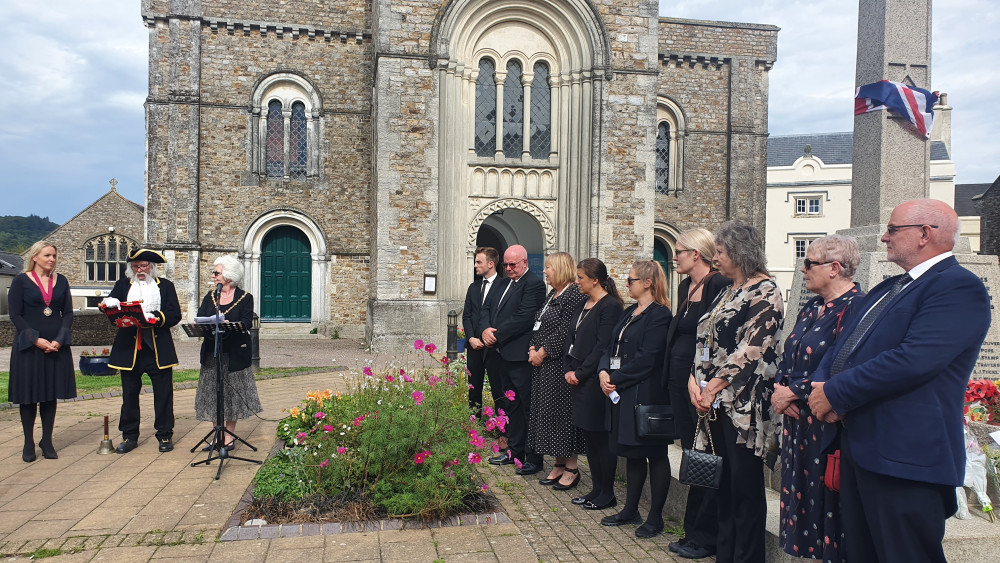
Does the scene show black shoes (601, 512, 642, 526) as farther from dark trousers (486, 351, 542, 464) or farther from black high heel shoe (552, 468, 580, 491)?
dark trousers (486, 351, 542, 464)

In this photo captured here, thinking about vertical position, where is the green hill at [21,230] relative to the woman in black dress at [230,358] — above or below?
above

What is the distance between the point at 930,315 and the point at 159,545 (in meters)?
4.31

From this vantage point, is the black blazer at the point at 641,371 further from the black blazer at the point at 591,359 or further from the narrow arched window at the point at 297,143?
the narrow arched window at the point at 297,143

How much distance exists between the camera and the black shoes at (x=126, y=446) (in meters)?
6.39

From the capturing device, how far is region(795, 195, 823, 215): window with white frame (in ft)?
116

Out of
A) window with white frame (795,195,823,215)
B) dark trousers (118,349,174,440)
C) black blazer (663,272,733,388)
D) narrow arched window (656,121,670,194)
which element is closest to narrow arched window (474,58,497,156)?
narrow arched window (656,121,670,194)

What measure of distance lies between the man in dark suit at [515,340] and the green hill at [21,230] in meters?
83.2

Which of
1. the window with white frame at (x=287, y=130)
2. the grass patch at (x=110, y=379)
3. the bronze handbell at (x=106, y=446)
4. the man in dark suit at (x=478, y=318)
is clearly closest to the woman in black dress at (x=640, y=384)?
the man in dark suit at (x=478, y=318)

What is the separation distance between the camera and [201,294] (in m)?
18.6

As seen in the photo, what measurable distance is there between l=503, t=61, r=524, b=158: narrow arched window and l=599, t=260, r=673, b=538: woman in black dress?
1313cm

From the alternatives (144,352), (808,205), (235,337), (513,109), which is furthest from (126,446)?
(808,205)

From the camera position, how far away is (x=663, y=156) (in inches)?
861

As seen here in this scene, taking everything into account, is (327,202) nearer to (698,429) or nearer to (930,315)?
(698,429)

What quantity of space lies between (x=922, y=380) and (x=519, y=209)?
14893mm
